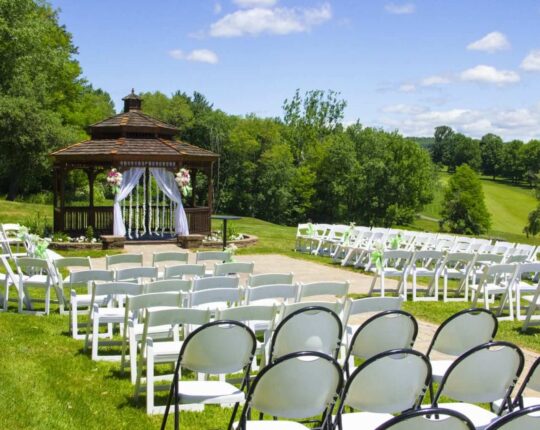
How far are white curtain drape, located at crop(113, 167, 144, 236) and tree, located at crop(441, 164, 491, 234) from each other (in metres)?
52.4

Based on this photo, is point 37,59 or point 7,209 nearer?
point 7,209

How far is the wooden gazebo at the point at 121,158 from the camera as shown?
20984 mm

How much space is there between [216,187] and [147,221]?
36100 millimetres

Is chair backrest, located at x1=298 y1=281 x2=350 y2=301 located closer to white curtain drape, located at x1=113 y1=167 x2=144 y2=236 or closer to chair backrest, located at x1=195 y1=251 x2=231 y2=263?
chair backrest, located at x1=195 y1=251 x2=231 y2=263

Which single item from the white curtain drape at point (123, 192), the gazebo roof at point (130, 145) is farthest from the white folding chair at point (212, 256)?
the gazebo roof at point (130, 145)

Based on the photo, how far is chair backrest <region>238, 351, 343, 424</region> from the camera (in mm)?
3863

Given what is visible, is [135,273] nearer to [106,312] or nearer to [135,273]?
[135,273]

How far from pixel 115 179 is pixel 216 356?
16.6m

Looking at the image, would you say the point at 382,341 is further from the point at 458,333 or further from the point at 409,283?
the point at 409,283

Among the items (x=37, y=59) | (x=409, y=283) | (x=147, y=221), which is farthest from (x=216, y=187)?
(x=409, y=283)

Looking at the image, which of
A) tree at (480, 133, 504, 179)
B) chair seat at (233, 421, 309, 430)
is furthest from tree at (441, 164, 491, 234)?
chair seat at (233, 421, 309, 430)

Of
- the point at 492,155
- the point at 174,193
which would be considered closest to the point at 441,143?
the point at 492,155

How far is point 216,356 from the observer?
4738mm

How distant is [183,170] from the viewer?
71.3 ft
